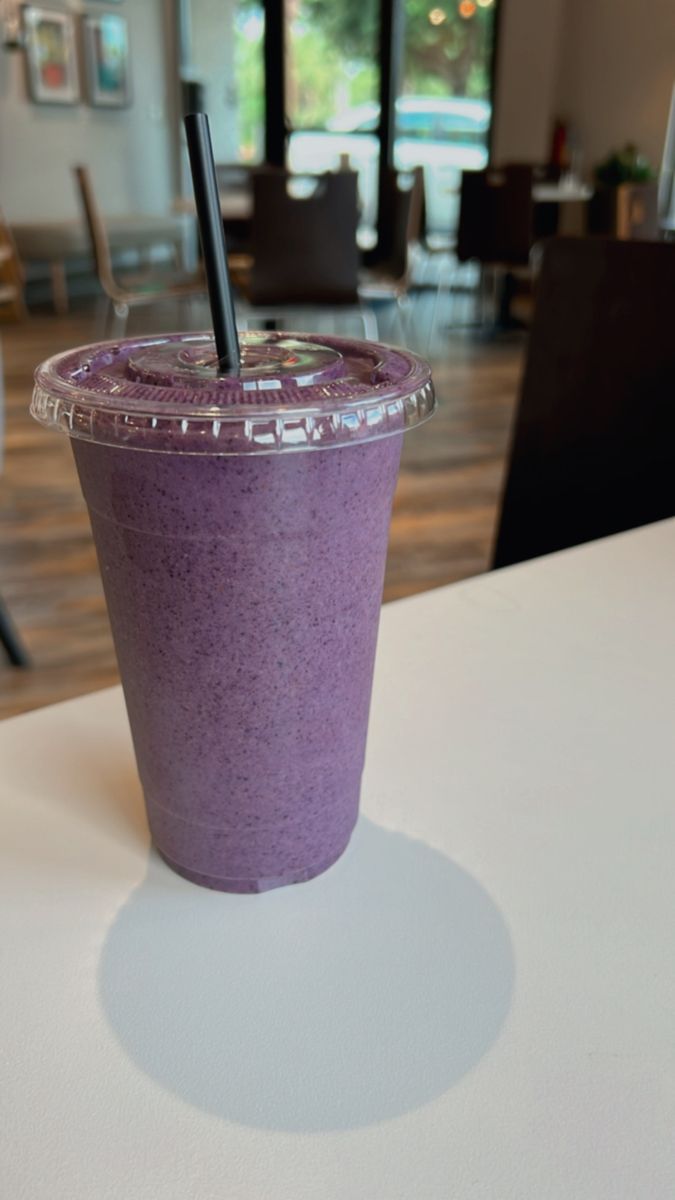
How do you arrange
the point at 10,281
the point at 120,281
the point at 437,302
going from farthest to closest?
the point at 437,302, the point at 10,281, the point at 120,281

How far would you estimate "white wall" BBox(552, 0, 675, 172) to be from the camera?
5066 millimetres

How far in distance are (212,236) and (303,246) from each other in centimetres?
347

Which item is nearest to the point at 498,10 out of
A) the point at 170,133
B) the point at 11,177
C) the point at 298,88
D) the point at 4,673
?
the point at 298,88

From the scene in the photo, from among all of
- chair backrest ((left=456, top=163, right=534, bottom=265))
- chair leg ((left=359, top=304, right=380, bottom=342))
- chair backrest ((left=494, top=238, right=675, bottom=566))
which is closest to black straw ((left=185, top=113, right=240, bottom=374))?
chair backrest ((left=494, top=238, right=675, bottom=566))

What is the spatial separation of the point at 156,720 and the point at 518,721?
227 millimetres

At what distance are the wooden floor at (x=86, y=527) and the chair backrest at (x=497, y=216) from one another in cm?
92

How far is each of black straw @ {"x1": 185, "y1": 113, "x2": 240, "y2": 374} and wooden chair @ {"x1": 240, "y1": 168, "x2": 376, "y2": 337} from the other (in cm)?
326

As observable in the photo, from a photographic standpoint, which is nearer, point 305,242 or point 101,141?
point 305,242

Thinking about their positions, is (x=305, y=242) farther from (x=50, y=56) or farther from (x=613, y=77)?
(x=613, y=77)

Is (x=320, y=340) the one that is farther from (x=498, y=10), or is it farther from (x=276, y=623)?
(x=498, y=10)

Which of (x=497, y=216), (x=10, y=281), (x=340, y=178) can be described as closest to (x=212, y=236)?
(x=340, y=178)

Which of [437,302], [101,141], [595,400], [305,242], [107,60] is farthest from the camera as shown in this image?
[437,302]

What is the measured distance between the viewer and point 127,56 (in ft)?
19.5

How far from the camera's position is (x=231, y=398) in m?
0.32
